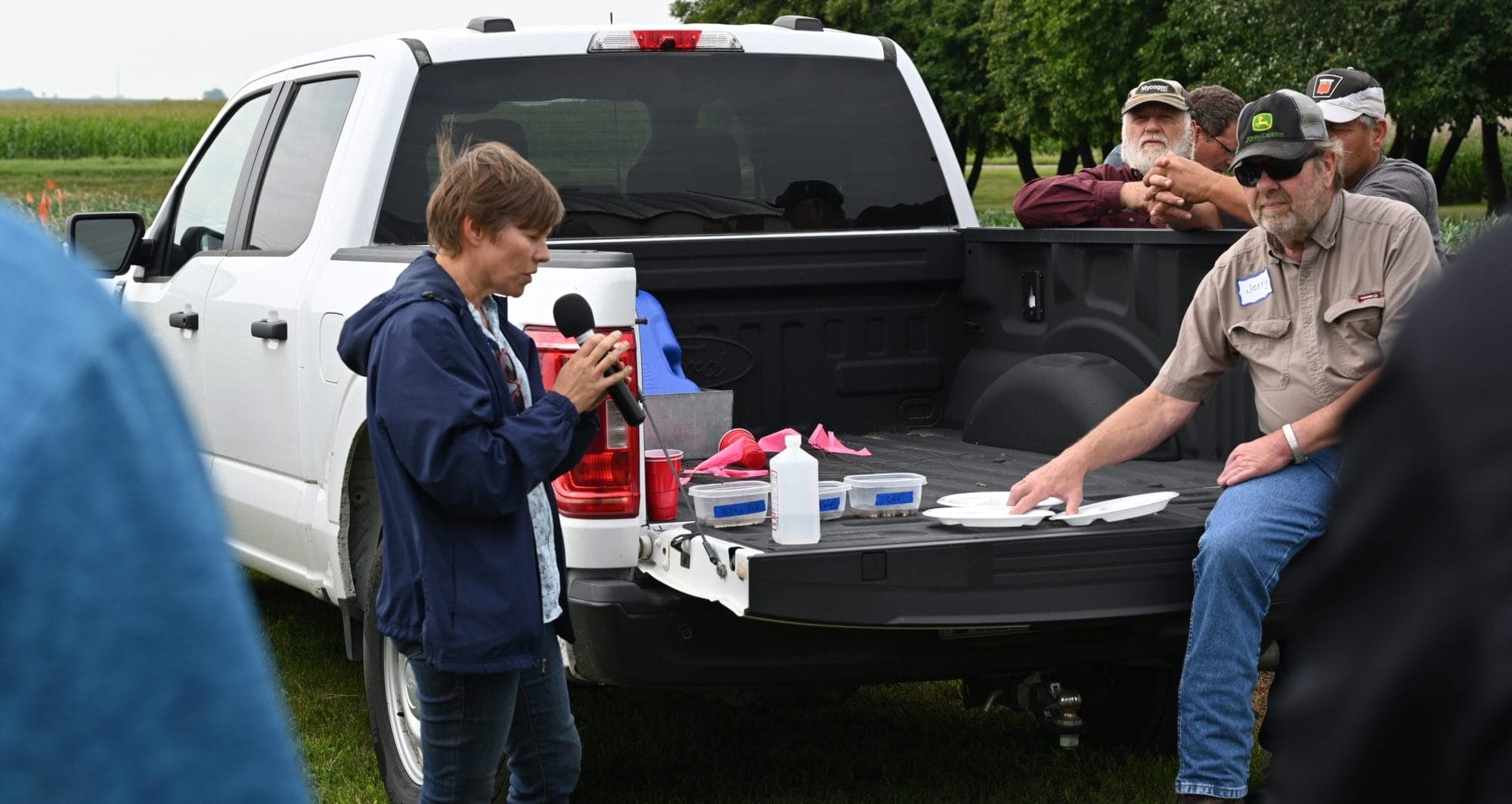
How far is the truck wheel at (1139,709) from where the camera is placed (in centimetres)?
520

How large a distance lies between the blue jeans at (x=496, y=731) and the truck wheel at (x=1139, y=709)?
210 centimetres

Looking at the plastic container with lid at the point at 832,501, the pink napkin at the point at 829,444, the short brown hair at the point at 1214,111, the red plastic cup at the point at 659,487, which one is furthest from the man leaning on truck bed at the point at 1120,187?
the red plastic cup at the point at 659,487

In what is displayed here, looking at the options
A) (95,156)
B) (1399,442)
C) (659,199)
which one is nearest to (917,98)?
(659,199)

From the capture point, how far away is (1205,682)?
3916 mm

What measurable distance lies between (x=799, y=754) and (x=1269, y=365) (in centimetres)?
188

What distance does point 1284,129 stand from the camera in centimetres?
434

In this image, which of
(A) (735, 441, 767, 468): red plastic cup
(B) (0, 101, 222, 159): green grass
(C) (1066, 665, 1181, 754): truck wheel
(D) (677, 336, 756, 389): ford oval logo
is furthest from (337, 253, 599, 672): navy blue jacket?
(B) (0, 101, 222, 159): green grass

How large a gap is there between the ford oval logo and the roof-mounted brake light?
0.90 m

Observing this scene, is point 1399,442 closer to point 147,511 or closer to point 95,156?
point 147,511

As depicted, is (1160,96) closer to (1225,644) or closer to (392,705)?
(1225,644)

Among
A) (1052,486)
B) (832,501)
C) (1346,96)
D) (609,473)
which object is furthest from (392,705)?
(1346,96)

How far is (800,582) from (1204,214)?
6.80 ft

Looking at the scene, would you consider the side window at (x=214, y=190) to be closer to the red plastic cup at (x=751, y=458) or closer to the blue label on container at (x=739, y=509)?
the red plastic cup at (x=751, y=458)

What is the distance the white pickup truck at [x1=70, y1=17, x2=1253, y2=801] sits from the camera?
405 cm
